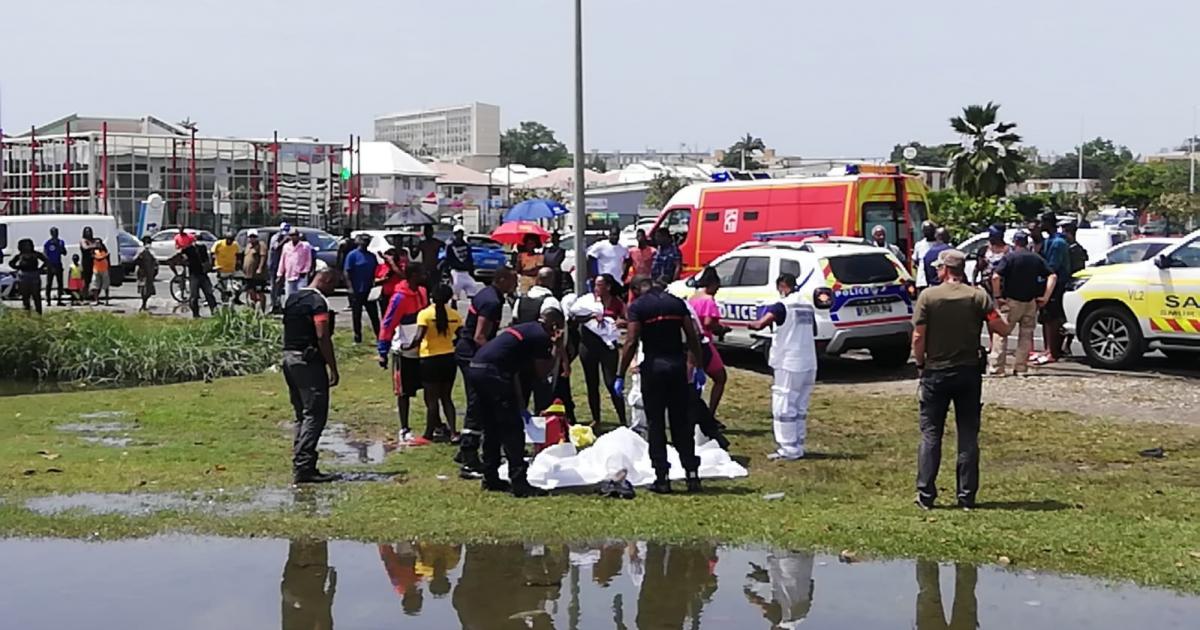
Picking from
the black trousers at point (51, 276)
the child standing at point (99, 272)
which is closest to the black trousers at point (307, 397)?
the black trousers at point (51, 276)

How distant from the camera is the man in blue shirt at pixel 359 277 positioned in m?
19.4

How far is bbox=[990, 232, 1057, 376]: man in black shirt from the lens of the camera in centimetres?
1556

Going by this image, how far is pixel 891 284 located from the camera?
53.7ft

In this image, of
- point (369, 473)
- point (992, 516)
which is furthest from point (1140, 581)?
point (369, 473)

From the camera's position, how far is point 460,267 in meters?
19.8

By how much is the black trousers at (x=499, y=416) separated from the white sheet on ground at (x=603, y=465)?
1.02 ft

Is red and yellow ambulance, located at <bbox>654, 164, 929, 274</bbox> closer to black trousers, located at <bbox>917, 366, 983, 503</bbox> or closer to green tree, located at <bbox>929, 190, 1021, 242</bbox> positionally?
black trousers, located at <bbox>917, 366, 983, 503</bbox>

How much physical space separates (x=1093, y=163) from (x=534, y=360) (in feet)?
501

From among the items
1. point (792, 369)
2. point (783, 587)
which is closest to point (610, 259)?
point (792, 369)

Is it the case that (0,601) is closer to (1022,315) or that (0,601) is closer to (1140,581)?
(1140,581)

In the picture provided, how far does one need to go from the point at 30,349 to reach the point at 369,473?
910 centimetres

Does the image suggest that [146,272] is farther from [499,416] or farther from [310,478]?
[499,416]

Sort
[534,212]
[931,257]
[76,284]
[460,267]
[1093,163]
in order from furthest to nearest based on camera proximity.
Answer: [1093,163] < [534,212] < [76,284] < [460,267] < [931,257]

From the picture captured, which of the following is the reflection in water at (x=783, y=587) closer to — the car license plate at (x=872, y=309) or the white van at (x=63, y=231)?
the car license plate at (x=872, y=309)
